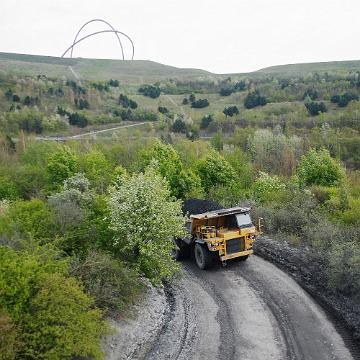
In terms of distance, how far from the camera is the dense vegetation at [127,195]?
38.9 feet

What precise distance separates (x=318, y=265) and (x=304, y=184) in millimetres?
12485

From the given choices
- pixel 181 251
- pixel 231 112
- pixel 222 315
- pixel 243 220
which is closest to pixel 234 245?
pixel 243 220

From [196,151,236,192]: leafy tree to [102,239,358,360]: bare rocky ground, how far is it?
565 inches

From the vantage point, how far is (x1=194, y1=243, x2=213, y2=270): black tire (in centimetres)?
2008

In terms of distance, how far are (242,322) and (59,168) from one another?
68.4 feet

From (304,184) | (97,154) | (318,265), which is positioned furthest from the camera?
(97,154)

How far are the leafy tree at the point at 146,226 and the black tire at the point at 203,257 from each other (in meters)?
2.84

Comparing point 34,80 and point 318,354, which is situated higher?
point 34,80

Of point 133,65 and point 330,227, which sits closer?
point 330,227

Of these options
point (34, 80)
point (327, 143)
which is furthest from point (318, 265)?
point (34, 80)

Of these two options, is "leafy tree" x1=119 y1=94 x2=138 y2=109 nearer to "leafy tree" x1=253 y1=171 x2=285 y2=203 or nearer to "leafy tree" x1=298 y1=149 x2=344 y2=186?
"leafy tree" x1=253 y1=171 x2=285 y2=203

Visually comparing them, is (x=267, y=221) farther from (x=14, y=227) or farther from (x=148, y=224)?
(x=14, y=227)

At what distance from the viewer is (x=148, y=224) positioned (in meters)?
17.0

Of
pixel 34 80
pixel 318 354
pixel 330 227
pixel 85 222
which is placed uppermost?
pixel 34 80
